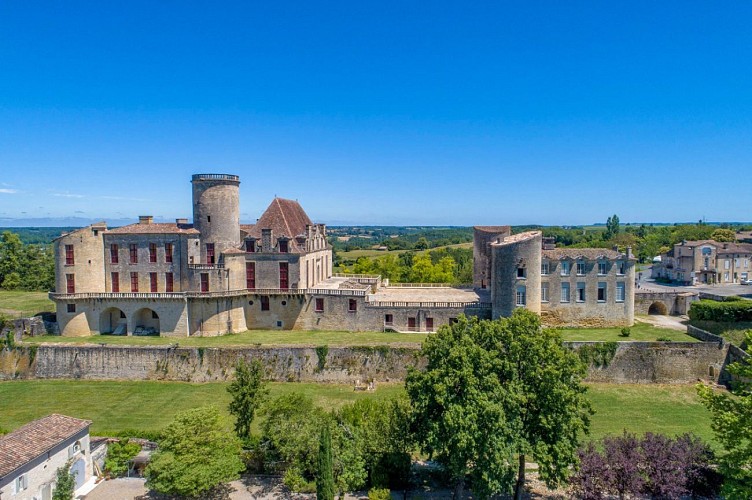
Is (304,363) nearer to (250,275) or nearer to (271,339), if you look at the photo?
(271,339)

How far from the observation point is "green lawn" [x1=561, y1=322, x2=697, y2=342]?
3644cm

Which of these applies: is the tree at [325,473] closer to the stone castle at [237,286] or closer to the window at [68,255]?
the stone castle at [237,286]

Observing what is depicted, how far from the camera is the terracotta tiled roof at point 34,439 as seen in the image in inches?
764

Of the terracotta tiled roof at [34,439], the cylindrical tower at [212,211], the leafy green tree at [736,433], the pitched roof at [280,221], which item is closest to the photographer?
the leafy green tree at [736,433]

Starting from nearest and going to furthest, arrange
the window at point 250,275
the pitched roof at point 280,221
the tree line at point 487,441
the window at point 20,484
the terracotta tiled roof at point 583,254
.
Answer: the tree line at point 487,441, the window at point 20,484, the terracotta tiled roof at point 583,254, the window at point 250,275, the pitched roof at point 280,221

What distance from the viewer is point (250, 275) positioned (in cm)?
4234

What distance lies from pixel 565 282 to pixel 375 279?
18314 mm

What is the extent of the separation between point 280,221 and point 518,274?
21.2m

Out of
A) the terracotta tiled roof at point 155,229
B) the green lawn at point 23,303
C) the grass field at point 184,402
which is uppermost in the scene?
the terracotta tiled roof at point 155,229

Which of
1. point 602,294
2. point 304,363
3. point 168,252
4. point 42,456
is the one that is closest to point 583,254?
point 602,294

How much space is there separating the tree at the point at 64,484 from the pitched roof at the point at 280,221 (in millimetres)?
24497

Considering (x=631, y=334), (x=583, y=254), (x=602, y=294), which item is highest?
(x=583, y=254)

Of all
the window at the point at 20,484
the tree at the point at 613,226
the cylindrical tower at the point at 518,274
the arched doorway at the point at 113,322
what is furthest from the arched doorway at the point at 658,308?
the tree at the point at 613,226

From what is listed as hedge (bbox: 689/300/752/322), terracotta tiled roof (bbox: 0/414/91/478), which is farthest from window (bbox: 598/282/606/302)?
terracotta tiled roof (bbox: 0/414/91/478)
